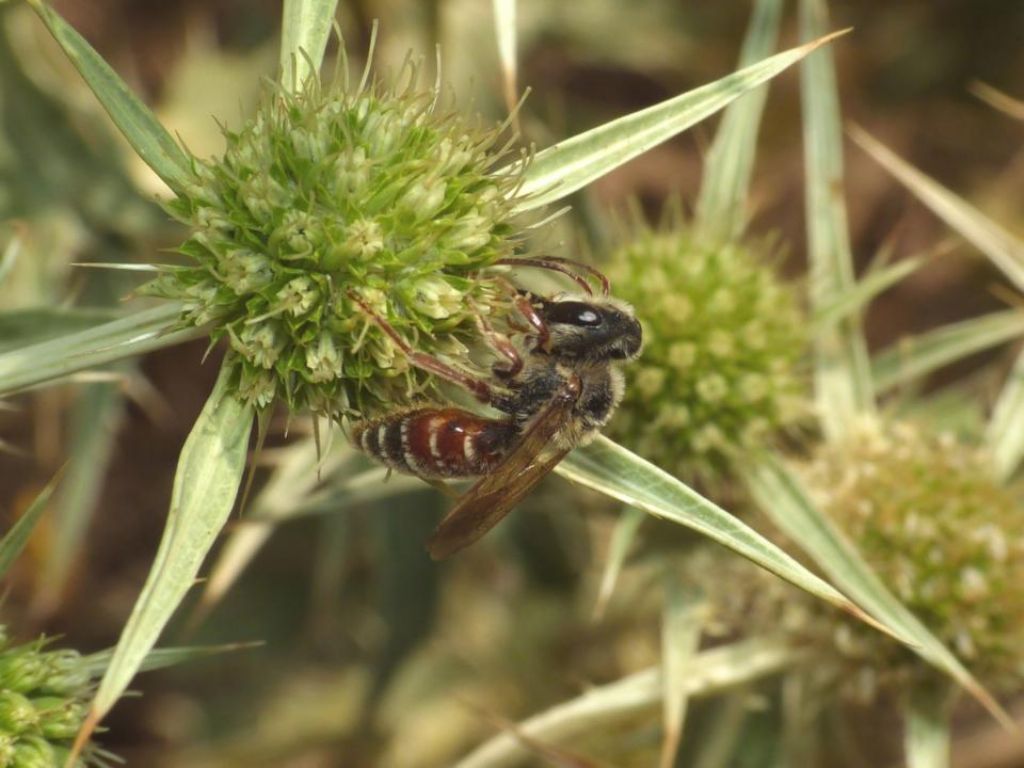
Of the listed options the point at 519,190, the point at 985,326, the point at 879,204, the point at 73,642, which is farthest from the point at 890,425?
the point at 73,642


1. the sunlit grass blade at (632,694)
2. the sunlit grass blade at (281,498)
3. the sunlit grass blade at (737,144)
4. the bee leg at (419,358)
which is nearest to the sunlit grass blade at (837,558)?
the sunlit grass blade at (632,694)

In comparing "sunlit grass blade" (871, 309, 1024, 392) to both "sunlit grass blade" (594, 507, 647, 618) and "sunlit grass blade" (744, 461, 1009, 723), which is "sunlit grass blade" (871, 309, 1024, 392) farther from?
"sunlit grass blade" (594, 507, 647, 618)

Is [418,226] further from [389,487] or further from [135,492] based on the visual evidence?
[135,492]

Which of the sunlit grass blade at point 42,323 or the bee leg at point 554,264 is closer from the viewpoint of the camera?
the bee leg at point 554,264

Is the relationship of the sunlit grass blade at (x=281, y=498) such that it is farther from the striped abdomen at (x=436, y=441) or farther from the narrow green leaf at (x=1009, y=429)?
the narrow green leaf at (x=1009, y=429)

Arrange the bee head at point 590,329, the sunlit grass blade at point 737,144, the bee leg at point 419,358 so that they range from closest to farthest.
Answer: the bee leg at point 419,358, the bee head at point 590,329, the sunlit grass blade at point 737,144

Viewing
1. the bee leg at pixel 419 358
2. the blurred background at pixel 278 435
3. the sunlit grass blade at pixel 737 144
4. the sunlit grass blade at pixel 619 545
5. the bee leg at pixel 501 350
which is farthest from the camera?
the blurred background at pixel 278 435

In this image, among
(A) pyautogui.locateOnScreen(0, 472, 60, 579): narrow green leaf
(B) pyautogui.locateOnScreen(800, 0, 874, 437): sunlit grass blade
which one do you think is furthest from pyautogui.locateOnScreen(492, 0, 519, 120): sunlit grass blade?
(A) pyautogui.locateOnScreen(0, 472, 60, 579): narrow green leaf

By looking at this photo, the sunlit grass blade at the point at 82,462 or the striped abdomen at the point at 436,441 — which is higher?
the sunlit grass blade at the point at 82,462
